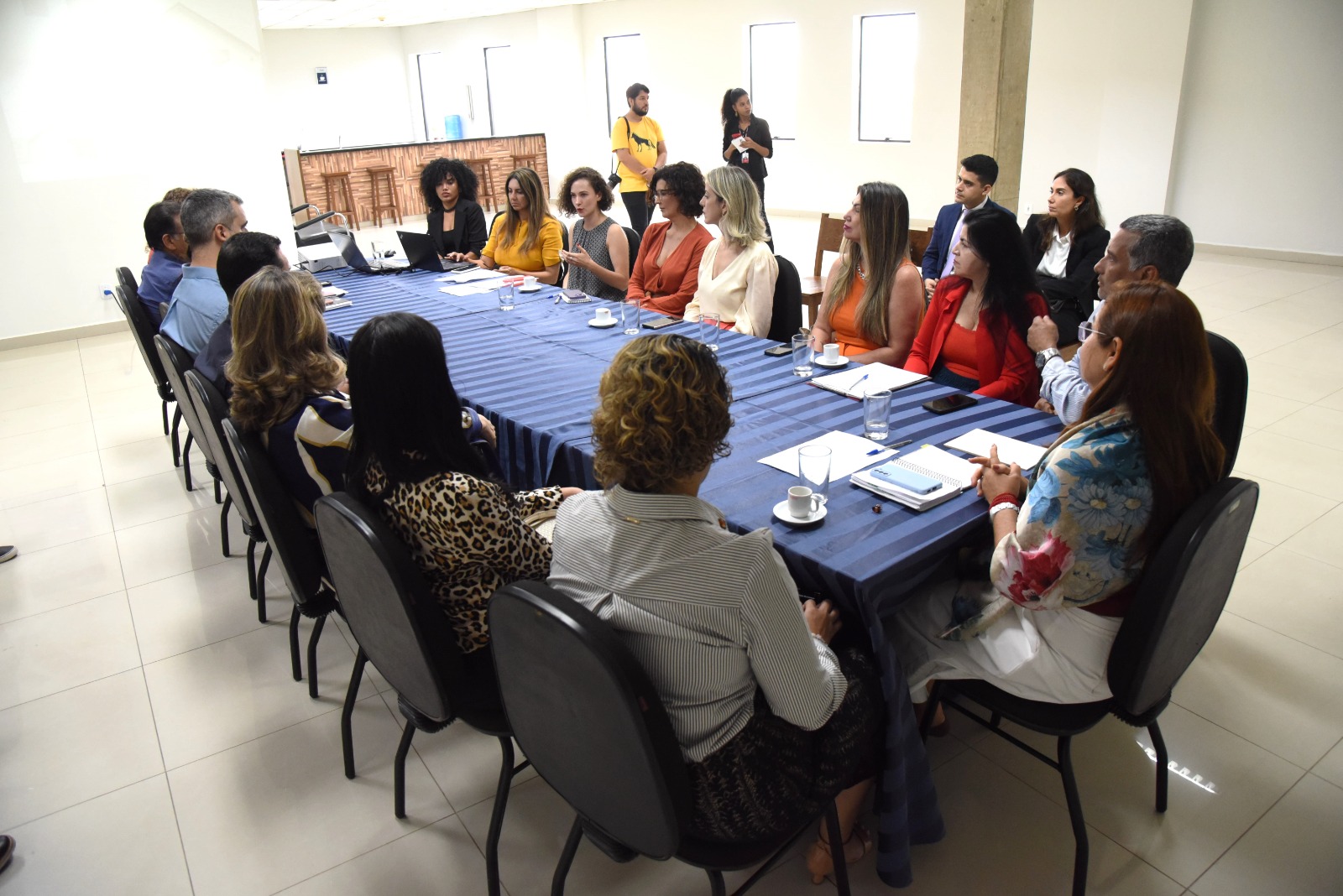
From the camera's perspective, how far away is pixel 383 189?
12.2 metres

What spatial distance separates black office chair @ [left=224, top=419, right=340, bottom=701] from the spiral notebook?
4.42 feet

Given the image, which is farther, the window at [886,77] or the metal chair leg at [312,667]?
the window at [886,77]

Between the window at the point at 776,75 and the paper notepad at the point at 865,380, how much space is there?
29.4ft

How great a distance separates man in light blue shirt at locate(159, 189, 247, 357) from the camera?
3.42 metres

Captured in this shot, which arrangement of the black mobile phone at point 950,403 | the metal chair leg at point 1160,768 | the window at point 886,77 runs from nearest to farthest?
the metal chair leg at point 1160,768 < the black mobile phone at point 950,403 < the window at point 886,77

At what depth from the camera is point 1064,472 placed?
1573 millimetres

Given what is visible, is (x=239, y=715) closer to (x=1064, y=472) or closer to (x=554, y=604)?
(x=554, y=604)

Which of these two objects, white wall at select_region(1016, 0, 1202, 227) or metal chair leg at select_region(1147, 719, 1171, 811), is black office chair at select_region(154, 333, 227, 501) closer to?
metal chair leg at select_region(1147, 719, 1171, 811)

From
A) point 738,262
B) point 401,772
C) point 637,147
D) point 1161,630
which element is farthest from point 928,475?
point 637,147

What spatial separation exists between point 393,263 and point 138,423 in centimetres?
169

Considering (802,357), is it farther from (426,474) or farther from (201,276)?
(201,276)

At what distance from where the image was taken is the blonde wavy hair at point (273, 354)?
2191 millimetres

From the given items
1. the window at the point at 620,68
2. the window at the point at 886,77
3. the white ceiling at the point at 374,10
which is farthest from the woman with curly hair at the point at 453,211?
the white ceiling at the point at 374,10

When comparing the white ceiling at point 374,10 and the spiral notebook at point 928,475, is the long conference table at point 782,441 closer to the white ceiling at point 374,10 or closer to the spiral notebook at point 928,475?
the spiral notebook at point 928,475
